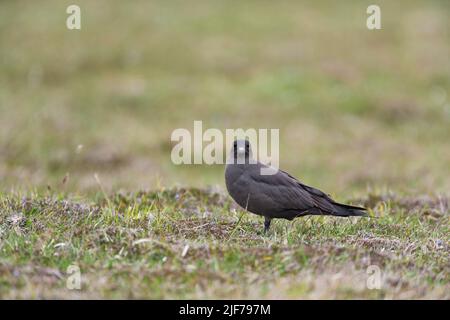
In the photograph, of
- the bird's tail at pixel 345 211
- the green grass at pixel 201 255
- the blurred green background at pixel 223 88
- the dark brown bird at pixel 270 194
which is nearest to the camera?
the green grass at pixel 201 255

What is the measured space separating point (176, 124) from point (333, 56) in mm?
5484

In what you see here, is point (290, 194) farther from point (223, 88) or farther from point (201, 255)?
point (223, 88)

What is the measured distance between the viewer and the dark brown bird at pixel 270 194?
5.96 metres

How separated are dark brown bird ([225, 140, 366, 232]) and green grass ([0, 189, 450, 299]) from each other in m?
0.17

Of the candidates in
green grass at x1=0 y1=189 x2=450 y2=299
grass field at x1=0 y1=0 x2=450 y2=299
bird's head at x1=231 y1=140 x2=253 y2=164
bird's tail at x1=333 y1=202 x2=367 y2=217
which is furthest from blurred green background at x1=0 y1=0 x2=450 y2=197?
bird's tail at x1=333 y1=202 x2=367 y2=217

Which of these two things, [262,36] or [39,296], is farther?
[262,36]

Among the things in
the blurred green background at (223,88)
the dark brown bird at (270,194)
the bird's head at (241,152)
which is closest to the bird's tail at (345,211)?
the dark brown bird at (270,194)

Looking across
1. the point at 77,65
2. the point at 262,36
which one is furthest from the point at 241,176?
the point at 262,36

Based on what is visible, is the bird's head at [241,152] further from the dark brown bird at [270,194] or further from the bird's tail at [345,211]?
the bird's tail at [345,211]

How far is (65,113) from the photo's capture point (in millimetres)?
13805

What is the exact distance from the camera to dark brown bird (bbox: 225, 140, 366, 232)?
5965 mm

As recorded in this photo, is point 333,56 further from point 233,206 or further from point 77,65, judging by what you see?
point 233,206

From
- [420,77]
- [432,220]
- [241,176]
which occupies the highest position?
[420,77]

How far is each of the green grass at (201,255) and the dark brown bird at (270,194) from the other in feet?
0.55
